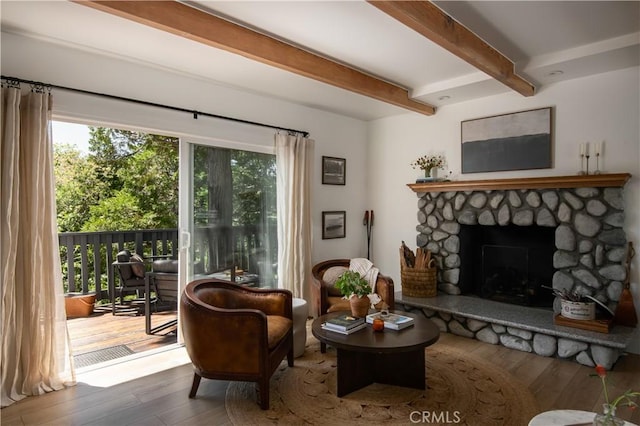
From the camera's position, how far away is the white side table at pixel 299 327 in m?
3.39

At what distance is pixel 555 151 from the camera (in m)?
3.85

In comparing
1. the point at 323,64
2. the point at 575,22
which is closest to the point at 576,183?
the point at 575,22

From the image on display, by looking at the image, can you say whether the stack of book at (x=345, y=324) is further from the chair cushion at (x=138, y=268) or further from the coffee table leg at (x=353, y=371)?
the chair cushion at (x=138, y=268)

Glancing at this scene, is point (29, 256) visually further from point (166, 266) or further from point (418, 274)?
point (418, 274)

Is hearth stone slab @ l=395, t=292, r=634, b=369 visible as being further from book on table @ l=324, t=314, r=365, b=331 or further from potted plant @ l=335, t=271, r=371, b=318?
book on table @ l=324, t=314, r=365, b=331

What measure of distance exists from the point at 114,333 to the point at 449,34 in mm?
4302

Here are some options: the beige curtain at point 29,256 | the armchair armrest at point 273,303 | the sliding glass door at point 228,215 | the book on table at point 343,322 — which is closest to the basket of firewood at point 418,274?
the sliding glass door at point 228,215

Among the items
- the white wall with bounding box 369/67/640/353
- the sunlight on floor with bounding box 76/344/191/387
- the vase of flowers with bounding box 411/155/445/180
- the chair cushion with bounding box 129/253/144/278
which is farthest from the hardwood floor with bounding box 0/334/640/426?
the vase of flowers with bounding box 411/155/445/180

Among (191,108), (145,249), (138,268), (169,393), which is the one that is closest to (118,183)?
(145,249)

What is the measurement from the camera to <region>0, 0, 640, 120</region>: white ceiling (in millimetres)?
2482

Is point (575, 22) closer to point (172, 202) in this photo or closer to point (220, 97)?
point (220, 97)

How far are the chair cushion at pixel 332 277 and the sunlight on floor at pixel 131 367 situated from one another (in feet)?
5.21

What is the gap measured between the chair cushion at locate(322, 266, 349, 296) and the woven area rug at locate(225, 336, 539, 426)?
105cm

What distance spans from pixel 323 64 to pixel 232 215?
1799 millimetres
